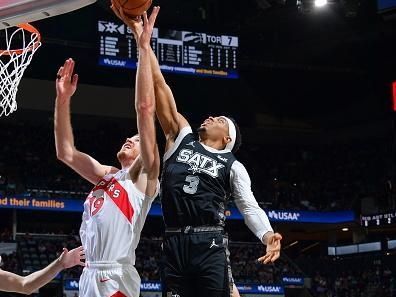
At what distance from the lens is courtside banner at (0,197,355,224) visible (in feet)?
72.9

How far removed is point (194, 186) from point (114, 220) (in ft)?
1.67

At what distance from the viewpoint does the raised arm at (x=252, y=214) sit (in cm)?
412

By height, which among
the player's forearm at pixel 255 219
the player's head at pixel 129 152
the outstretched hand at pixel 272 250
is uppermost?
the player's head at pixel 129 152

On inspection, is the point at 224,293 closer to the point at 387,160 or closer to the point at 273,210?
the point at 273,210

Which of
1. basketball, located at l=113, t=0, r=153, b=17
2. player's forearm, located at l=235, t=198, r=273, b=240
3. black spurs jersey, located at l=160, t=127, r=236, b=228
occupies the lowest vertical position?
player's forearm, located at l=235, t=198, r=273, b=240

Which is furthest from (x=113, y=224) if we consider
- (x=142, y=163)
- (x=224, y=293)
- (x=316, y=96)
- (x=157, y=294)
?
(x=316, y=96)

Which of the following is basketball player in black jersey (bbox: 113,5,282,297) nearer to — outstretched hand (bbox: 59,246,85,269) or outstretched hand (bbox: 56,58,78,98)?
outstretched hand (bbox: 59,246,85,269)

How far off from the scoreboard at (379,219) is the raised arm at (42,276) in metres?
21.0

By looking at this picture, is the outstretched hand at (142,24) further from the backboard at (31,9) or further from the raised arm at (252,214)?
the raised arm at (252,214)

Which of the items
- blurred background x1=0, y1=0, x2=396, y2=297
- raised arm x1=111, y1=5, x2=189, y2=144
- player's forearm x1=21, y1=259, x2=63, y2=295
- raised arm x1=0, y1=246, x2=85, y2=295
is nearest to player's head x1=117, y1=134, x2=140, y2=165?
raised arm x1=111, y1=5, x2=189, y2=144

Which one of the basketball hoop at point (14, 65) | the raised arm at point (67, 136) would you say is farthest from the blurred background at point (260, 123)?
the raised arm at point (67, 136)

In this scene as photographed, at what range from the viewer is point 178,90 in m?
27.9

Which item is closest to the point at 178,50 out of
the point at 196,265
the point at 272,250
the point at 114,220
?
the point at 114,220

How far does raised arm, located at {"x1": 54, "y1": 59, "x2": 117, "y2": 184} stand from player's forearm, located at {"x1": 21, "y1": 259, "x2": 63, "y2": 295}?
2.53 ft
